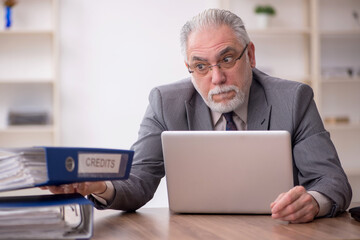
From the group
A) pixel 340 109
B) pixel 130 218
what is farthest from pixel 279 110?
pixel 340 109

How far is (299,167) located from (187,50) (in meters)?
0.59

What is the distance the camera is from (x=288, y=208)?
1.29 metres

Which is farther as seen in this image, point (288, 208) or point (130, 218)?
point (130, 218)

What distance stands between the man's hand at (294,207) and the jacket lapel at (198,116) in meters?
0.59

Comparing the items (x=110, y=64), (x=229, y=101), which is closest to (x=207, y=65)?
(x=229, y=101)

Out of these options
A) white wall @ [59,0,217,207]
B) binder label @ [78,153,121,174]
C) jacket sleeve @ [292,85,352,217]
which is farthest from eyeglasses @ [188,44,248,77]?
white wall @ [59,0,217,207]

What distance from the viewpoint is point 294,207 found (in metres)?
1.31

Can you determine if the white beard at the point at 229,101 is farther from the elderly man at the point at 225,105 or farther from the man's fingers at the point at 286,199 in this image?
the man's fingers at the point at 286,199

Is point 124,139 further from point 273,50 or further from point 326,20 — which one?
point 326,20

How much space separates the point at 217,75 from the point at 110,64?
2.80m

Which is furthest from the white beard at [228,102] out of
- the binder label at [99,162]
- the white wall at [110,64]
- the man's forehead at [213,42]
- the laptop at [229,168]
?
the white wall at [110,64]

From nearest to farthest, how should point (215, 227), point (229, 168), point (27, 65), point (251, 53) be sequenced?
point (215, 227) < point (229, 168) < point (251, 53) < point (27, 65)

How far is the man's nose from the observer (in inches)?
72.4

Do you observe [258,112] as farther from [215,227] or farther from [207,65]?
[215,227]
